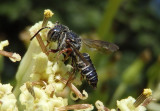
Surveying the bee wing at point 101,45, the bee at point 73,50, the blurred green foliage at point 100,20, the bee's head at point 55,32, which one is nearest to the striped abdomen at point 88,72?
the bee at point 73,50

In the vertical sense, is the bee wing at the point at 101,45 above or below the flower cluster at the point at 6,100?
above

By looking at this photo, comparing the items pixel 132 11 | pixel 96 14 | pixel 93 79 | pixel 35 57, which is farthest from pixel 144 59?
pixel 132 11

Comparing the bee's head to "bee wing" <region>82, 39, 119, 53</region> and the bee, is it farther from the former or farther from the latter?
"bee wing" <region>82, 39, 119, 53</region>

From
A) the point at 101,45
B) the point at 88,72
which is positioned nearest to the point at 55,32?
the point at 88,72

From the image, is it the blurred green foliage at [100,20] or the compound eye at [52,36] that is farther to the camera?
the blurred green foliage at [100,20]

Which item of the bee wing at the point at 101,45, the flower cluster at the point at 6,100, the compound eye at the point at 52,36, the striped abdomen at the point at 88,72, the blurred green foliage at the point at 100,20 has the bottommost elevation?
the flower cluster at the point at 6,100

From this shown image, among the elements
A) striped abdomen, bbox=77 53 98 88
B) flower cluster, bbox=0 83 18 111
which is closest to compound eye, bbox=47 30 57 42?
striped abdomen, bbox=77 53 98 88

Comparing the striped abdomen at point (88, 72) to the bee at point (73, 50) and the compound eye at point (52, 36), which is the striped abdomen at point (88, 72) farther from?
the compound eye at point (52, 36)

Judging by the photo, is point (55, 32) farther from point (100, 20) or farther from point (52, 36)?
point (100, 20)
